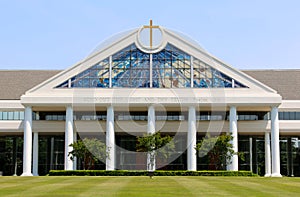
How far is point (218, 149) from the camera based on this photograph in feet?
171

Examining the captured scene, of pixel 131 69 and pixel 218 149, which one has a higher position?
pixel 131 69

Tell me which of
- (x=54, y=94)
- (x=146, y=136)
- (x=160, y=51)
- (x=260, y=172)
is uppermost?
(x=160, y=51)

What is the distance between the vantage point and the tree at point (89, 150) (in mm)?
52000

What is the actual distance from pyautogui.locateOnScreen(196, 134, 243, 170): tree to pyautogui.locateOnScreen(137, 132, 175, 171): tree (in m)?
3.01

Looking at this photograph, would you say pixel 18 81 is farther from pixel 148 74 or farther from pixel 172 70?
pixel 172 70

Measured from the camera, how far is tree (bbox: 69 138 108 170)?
5200 centimetres

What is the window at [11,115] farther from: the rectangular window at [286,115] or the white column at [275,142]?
the rectangular window at [286,115]

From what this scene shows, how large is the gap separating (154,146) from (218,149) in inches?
241

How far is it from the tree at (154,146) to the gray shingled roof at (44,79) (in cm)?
1728

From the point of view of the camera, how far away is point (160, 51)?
2172 inches

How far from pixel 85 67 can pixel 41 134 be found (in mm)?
11108

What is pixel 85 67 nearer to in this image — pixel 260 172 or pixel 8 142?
pixel 8 142

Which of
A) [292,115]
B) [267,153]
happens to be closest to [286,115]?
[292,115]

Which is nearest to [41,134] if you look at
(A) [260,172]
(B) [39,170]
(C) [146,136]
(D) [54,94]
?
(B) [39,170]
